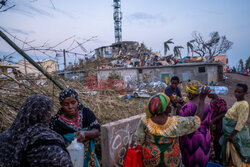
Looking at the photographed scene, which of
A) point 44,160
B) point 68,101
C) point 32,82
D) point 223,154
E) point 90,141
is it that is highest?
point 32,82

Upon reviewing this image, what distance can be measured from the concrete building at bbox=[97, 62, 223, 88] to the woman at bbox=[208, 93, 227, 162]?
15434 mm

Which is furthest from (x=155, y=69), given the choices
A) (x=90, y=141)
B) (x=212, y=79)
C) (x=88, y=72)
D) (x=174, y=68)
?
(x=90, y=141)

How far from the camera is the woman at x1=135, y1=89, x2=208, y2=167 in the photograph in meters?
1.98

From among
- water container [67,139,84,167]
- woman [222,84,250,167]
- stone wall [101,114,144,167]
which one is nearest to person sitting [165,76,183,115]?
woman [222,84,250,167]

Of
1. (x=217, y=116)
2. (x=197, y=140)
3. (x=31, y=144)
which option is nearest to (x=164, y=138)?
(x=197, y=140)

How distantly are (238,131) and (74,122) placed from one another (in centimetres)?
280

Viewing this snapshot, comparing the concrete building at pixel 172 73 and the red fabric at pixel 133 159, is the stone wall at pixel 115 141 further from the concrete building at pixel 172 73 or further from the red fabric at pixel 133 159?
the concrete building at pixel 172 73

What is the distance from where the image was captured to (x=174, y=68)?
69.8 ft

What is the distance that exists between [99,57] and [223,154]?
10.5 feet

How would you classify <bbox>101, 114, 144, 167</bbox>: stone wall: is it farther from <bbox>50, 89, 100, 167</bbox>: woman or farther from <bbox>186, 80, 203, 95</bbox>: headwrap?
<bbox>186, 80, 203, 95</bbox>: headwrap

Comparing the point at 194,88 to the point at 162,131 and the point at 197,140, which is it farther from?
the point at 162,131

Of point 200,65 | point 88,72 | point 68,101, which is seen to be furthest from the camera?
point 200,65

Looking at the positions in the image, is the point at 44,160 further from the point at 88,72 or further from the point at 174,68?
the point at 174,68

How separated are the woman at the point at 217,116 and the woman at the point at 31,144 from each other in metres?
3.15
